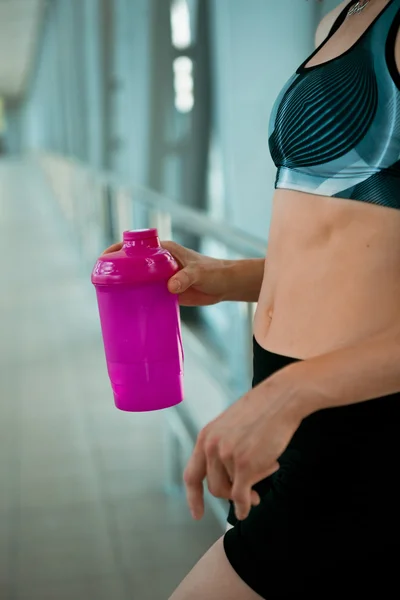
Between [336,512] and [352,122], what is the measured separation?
400 millimetres

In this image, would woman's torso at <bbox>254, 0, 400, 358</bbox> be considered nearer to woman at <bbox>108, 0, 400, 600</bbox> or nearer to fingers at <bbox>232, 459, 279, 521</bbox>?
woman at <bbox>108, 0, 400, 600</bbox>

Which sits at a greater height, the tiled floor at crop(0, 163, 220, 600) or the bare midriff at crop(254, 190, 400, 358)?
the bare midriff at crop(254, 190, 400, 358)

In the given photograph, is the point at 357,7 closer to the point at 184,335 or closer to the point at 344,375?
the point at 344,375

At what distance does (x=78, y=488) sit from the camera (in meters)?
2.46

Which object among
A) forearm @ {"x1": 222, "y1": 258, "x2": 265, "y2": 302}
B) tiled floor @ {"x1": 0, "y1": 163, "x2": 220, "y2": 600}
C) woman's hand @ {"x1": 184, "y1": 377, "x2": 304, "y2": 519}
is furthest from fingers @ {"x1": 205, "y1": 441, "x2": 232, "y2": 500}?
tiled floor @ {"x1": 0, "y1": 163, "x2": 220, "y2": 600}

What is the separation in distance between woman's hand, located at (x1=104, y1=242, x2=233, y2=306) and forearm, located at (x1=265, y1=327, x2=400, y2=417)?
36 centimetres

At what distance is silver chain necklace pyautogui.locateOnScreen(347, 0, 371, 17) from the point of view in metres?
0.84

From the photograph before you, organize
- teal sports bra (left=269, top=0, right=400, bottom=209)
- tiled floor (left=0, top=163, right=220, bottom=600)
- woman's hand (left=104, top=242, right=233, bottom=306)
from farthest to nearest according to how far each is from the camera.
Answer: tiled floor (left=0, top=163, right=220, bottom=600) < woman's hand (left=104, top=242, right=233, bottom=306) < teal sports bra (left=269, top=0, right=400, bottom=209)

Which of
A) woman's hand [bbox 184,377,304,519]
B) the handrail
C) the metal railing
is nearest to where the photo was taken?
woman's hand [bbox 184,377,304,519]

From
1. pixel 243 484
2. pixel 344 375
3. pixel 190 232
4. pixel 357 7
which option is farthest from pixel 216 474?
pixel 190 232

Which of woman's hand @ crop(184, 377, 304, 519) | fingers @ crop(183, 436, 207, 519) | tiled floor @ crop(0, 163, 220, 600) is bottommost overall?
tiled floor @ crop(0, 163, 220, 600)

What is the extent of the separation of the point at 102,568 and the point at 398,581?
4.58 ft

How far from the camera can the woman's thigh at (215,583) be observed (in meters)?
0.82

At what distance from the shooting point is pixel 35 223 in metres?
10.2
